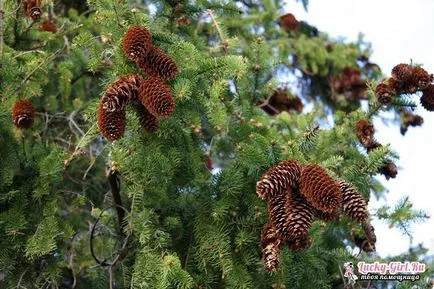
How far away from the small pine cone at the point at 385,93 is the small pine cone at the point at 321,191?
0.92 metres

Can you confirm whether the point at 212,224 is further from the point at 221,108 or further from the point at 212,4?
the point at 212,4

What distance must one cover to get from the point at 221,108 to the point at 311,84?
416cm

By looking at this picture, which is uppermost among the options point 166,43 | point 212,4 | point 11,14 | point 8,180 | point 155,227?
point 212,4

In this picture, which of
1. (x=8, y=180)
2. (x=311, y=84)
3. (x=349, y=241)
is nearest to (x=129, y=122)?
(x=8, y=180)

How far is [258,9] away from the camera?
209 inches

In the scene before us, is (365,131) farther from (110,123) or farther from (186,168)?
(110,123)

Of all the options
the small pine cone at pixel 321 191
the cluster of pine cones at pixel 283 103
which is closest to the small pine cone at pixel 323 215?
the small pine cone at pixel 321 191

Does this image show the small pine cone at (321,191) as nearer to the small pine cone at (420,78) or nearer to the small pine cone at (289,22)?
the small pine cone at (420,78)

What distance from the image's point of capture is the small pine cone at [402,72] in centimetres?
267

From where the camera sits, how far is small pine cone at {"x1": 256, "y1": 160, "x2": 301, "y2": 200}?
194 cm

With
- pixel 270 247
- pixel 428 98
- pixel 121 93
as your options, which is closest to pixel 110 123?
pixel 121 93

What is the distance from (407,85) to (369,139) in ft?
0.95

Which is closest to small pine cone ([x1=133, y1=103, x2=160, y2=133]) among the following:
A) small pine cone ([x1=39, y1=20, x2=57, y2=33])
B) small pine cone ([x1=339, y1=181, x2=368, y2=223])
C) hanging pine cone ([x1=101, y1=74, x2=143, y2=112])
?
hanging pine cone ([x1=101, y1=74, x2=143, y2=112])

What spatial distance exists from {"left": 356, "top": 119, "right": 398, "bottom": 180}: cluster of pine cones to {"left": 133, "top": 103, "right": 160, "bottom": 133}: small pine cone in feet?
3.36
